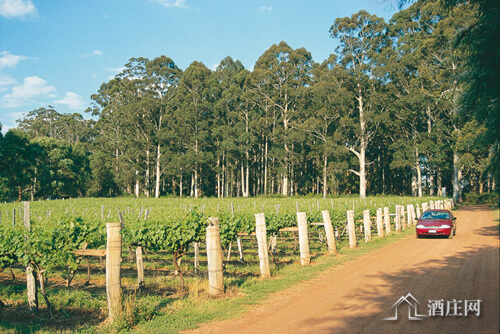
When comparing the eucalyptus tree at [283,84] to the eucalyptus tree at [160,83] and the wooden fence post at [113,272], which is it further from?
the wooden fence post at [113,272]

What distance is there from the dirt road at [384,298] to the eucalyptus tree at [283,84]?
42886 millimetres

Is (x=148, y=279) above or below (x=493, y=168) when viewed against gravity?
below

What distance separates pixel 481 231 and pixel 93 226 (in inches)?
762

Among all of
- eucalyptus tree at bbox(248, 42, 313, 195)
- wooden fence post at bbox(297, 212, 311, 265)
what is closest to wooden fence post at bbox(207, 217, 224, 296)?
wooden fence post at bbox(297, 212, 311, 265)

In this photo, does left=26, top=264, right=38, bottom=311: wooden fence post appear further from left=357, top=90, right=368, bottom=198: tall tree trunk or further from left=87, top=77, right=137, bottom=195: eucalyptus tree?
left=87, top=77, right=137, bottom=195: eucalyptus tree

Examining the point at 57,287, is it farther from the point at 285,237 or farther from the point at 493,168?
the point at 285,237

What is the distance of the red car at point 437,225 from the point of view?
1791 cm

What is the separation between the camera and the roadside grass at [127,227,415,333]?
22.7ft

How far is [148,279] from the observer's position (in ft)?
37.5

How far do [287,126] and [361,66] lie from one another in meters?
13.7

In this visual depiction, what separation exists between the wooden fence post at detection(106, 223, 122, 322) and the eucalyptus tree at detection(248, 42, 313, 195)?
47098 mm

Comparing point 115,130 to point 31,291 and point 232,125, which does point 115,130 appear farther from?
point 31,291

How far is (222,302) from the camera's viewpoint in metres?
8.28

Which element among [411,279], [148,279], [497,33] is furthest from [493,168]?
[148,279]
